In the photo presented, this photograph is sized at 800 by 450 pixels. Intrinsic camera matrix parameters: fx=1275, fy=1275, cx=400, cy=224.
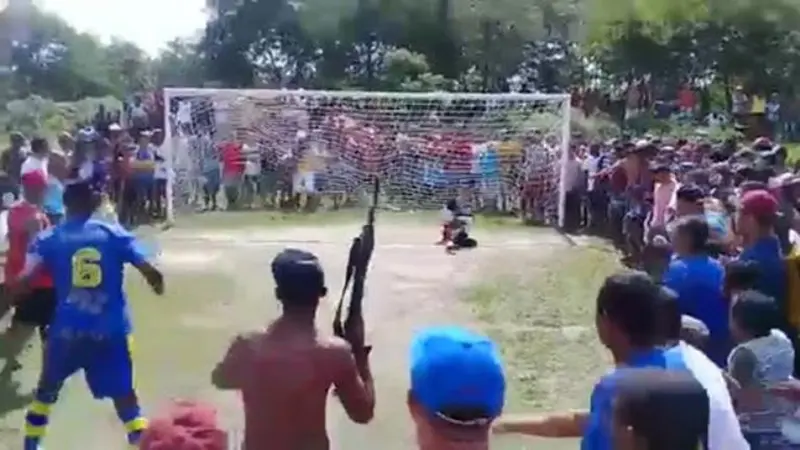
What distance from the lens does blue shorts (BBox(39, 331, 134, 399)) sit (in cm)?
623

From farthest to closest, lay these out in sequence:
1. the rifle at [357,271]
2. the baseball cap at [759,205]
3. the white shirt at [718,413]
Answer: the baseball cap at [759,205] < the rifle at [357,271] < the white shirt at [718,413]

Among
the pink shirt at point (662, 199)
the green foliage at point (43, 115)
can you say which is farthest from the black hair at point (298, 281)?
the green foliage at point (43, 115)

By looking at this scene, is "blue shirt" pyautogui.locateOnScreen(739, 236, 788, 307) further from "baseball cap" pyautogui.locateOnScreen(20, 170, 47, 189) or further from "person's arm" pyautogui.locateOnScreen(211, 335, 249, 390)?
"baseball cap" pyautogui.locateOnScreen(20, 170, 47, 189)

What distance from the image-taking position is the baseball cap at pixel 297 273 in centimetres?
407

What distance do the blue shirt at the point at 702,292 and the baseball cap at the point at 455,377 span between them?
286cm

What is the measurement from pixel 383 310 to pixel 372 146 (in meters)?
9.93

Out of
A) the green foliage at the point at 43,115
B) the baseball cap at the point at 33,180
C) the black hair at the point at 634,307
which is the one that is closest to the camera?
the black hair at the point at 634,307

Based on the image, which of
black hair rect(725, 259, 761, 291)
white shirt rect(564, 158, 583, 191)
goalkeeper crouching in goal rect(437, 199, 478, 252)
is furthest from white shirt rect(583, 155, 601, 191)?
black hair rect(725, 259, 761, 291)

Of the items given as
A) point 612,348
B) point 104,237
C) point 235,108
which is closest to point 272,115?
point 235,108

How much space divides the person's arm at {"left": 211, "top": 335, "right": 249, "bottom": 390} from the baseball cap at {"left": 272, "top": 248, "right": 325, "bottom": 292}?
24cm

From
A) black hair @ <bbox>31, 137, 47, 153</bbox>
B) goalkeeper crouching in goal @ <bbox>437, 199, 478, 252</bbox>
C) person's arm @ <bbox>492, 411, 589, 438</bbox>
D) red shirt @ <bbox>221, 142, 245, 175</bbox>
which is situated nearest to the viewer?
person's arm @ <bbox>492, 411, 589, 438</bbox>

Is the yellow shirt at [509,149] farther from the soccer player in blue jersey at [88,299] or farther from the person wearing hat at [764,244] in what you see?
the soccer player in blue jersey at [88,299]

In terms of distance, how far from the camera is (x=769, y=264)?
6.11 m

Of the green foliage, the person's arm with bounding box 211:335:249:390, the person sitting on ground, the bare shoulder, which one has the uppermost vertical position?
the green foliage
